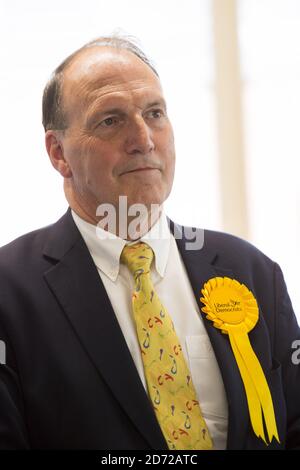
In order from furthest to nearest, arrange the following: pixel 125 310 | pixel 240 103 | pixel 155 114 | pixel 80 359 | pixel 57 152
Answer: pixel 240 103
pixel 57 152
pixel 155 114
pixel 125 310
pixel 80 359

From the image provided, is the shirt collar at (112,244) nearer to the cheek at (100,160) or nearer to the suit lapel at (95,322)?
the suit lapel at (95,322)

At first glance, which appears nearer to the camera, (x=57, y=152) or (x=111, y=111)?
(x=111, y=111)

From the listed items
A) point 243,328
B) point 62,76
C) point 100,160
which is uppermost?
point 62,76

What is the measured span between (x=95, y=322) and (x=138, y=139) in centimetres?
47

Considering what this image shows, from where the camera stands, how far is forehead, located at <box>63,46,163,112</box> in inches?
66.9

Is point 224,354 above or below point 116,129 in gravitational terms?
below

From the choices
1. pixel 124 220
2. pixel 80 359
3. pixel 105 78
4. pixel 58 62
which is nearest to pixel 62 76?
pixel 105 78

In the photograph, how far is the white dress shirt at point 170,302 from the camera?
1589 millimetres

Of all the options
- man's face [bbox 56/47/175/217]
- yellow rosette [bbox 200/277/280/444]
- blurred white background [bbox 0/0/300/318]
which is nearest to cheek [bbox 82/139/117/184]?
man's face [bbox 56/47/175/217]

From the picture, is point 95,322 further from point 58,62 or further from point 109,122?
point 58,62

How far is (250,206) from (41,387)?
95.3 inches

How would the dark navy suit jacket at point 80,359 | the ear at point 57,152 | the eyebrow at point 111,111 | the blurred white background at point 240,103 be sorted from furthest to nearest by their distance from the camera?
1. the blurred white background at point 240,103
2. the ear at point 57,152
3. the eyebrow at point 111,111
4. the dark navy suit jacket at point 80,359

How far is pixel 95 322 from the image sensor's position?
1584 mm

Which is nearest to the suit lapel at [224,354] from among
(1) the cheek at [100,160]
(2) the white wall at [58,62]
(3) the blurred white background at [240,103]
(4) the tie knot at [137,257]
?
(4) the tie knot at [137,257]
